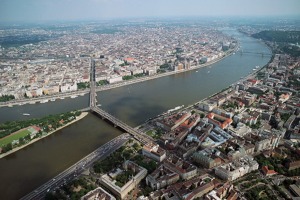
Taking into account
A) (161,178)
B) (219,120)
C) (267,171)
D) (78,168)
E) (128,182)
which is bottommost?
(78,168)

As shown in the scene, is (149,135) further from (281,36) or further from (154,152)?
(281,36)

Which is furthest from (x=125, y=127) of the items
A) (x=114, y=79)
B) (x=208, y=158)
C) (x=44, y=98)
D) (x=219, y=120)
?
(x=114, y=79)

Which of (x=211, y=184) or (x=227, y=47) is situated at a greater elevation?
(x=227, y=47)

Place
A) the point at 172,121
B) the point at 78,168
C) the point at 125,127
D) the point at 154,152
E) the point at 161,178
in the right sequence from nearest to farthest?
the point at 161,178, the point at 78,168, the point at 154,152, the point at 125,127, the point at 172,121

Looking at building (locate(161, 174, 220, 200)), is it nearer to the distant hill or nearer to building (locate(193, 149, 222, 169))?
building (locate(193, 149, 222, 169))

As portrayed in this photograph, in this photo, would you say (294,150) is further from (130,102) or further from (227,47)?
(227,47)

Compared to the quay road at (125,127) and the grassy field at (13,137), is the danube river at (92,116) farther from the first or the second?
the grassy field at (13,137)

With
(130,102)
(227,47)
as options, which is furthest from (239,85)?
(227,47)
